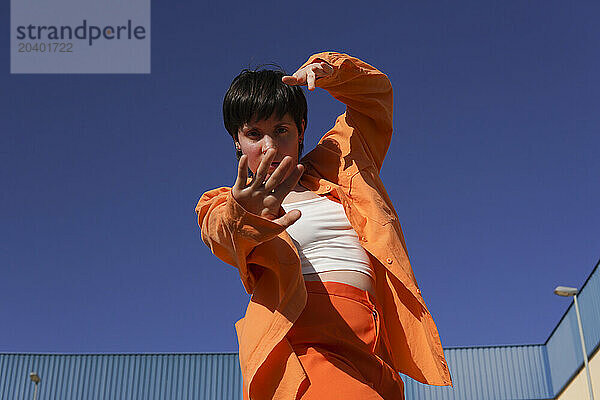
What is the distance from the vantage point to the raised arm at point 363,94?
267 cm

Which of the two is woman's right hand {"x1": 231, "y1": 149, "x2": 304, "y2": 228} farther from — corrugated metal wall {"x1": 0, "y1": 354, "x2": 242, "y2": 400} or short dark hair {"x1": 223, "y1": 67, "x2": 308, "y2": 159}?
corrugated metal wall {"x1": 0, "y1": 354, "x2": 242, "y2": 400}

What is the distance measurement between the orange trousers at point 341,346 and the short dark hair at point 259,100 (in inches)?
26.8

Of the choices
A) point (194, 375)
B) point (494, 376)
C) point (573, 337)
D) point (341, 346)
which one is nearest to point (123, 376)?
point (194, 375)

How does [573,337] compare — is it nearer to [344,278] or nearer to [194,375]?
[194,375]

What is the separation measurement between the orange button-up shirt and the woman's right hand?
0.03 metres

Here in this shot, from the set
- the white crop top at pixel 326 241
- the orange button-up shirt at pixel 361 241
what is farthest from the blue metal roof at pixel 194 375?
the white crop top at pixel 326 241

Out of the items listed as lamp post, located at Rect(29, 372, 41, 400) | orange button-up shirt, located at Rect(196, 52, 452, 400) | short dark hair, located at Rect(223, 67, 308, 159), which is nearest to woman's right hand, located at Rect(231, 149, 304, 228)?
orange button-up shirt, located at Rect(196, 52, 452, 400)

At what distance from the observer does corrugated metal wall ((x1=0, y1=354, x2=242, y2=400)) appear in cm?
2892

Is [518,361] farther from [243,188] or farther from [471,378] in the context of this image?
[243,188]

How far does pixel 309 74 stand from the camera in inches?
98.1

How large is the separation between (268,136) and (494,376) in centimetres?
2797

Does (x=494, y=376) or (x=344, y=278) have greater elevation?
(x=344, y=278)

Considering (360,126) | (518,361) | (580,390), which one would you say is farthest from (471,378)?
(360,126)

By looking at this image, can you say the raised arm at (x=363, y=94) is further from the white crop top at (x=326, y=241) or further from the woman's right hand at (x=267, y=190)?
the woman's right hand at (x=267, y=190)
